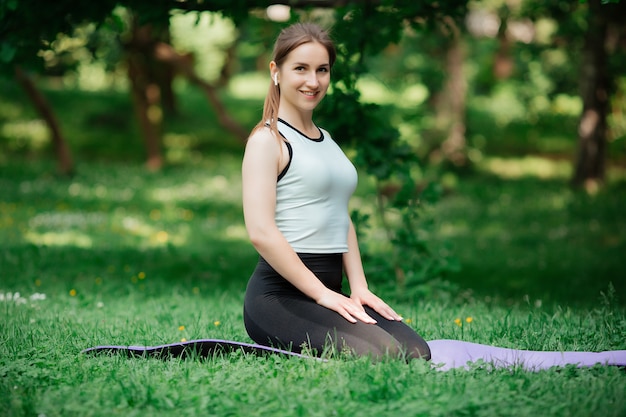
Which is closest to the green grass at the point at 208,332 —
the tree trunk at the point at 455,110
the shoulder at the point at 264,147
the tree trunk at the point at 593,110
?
the shoulder at the point at 264,147

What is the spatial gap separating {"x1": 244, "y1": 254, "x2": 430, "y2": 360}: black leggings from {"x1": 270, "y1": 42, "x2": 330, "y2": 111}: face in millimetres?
900

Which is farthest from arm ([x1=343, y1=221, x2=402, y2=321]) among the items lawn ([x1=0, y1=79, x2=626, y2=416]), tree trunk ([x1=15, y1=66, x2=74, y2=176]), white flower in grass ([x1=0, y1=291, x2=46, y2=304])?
tree trunk ([x1=15, y1=66, x2=74, y2=176])

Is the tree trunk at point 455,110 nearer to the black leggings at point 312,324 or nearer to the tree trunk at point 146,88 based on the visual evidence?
the tree trunk at point 146,88

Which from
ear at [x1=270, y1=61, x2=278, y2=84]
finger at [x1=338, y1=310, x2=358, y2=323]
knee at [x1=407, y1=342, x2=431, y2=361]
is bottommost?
knee at [x1=407, y1=342, x2=431, y2=361]

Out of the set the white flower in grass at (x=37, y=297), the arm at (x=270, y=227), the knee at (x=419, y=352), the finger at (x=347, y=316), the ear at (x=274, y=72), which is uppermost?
the ear at (x=274, y=72)

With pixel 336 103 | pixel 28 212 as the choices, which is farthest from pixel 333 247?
pixel 28 212

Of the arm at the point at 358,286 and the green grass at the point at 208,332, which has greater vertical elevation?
the arm at the point at 358,286

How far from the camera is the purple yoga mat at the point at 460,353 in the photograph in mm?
3988

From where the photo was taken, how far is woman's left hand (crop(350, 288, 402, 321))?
4.25 metres

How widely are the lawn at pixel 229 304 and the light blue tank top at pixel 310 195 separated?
692 mm

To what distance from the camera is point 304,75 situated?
4234 millimetres

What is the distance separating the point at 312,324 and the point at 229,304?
2555mm

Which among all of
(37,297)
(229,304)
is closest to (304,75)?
(229,304)

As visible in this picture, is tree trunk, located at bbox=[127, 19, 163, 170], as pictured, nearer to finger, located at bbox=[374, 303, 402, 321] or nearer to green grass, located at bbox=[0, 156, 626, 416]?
green grass, located at bbox=[0, 156, 626, 416]
